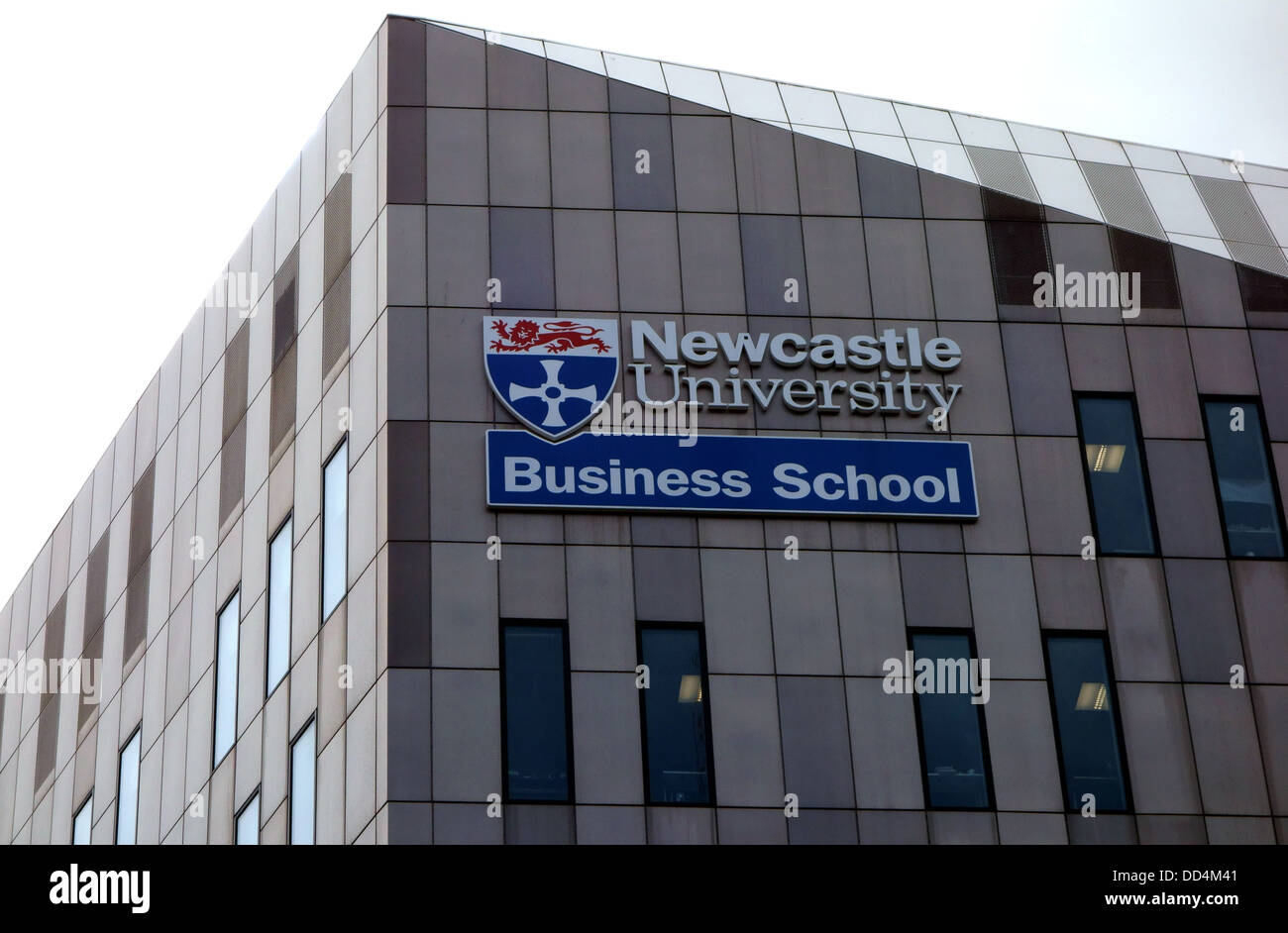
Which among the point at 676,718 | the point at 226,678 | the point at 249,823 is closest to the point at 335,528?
the point at 249,823

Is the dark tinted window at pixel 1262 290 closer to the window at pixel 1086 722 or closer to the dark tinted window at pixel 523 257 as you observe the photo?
the window at pixel 1086 722

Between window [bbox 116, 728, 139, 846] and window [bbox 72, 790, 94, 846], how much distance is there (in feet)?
6.81

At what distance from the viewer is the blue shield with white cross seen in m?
40.5

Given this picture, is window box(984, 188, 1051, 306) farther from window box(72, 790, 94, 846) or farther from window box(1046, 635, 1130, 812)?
window box(72, 790, 94, 846)

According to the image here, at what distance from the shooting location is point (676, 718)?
127 feet

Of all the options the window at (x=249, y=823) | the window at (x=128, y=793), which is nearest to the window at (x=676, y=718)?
the window at (x=249, y=823)

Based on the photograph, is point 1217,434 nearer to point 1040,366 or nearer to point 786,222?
point 1040,366

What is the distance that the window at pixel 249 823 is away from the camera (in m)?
43.4

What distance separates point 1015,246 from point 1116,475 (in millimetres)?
5093

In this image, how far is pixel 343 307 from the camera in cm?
4338

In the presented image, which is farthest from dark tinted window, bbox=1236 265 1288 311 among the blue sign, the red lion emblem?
the red lion emblem

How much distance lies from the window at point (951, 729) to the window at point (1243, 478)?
6.16 m

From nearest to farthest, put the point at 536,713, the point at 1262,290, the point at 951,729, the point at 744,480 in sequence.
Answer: the point at 536,713 → the point at 951,729 → the point at 744,480 → the point at 1262,290

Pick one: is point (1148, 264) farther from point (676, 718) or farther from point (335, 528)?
point (335, 528)
